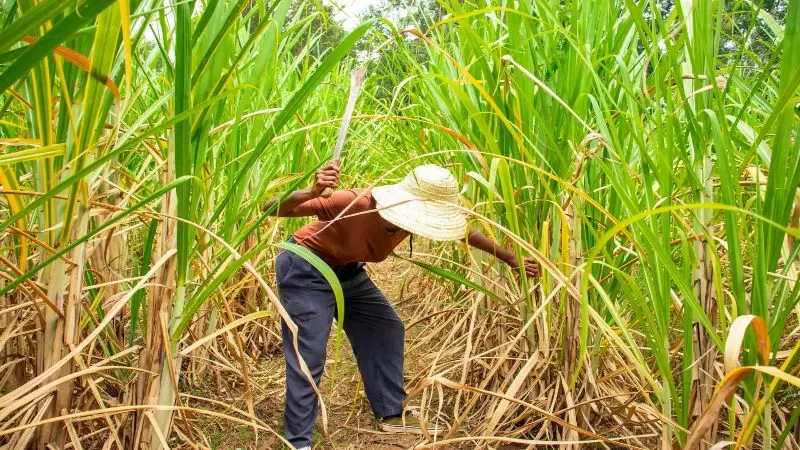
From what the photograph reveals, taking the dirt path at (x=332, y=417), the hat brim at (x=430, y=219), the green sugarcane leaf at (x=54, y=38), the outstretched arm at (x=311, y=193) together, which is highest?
the green sugarcane leaf at (x=54, y=38)

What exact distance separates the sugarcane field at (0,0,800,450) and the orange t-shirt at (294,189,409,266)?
10 mm

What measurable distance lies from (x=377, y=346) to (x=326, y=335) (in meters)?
0.25

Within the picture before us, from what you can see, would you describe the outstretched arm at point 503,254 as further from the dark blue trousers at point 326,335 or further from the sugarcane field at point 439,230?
the dark blue trousers at point 326,335

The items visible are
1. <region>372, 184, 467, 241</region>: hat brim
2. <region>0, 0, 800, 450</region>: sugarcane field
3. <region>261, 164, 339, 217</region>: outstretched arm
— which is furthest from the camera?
<region>372, 184, 467, 241</region>: hat brim

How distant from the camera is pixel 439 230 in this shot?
61.4 inches

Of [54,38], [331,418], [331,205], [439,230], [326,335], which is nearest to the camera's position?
[54,38]

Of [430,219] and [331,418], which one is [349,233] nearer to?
[430,219]

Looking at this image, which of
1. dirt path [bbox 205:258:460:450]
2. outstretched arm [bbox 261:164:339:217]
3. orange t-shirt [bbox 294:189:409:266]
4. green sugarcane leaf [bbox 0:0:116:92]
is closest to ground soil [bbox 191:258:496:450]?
dirt path [bbox 205:258:460:450]

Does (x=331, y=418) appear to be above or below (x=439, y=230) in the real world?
below

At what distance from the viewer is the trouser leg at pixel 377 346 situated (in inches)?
83.8

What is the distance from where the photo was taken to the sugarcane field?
743 mm

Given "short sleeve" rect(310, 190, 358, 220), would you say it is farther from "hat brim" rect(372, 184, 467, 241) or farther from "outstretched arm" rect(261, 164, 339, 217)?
"hat brim" rect(372, 184, 467, 241)

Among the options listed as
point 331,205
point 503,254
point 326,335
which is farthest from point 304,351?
point 503,254

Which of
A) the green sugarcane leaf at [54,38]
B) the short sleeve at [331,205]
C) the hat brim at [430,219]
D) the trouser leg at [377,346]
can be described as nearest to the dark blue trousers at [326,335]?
the trouser leg at [377,346]
